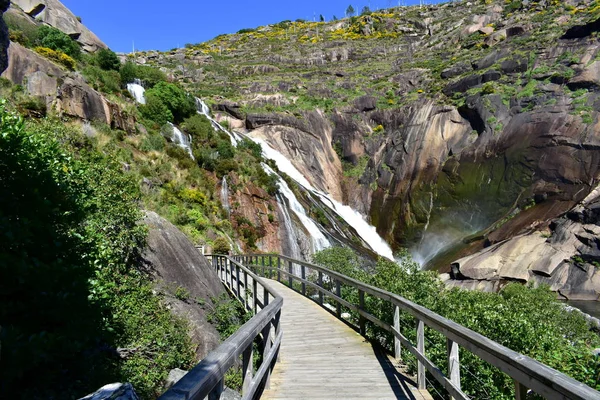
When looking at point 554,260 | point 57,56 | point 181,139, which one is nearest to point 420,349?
point 554,260

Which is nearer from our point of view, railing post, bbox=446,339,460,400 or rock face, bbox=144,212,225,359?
railing post, bbox=446,339,460,400

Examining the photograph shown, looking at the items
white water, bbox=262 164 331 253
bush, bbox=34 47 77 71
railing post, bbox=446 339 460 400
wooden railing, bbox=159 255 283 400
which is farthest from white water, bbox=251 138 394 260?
railing post, bbox=446 339 460 400

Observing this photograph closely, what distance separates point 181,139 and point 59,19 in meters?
20.1

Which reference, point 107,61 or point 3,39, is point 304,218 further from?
point 3,39

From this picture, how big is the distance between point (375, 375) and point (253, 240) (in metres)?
23.9

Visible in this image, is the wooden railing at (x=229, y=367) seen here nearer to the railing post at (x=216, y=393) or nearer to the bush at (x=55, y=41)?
the railing post at (x=216, y=393)

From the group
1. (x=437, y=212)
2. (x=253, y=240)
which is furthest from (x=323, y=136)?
(x=253, y=240)

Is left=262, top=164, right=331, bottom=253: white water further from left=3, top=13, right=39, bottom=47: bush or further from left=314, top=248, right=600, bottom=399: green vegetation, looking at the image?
left=3, top=13, right=39, bottom=47: bush

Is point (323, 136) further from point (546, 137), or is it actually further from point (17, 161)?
point (17, 161)

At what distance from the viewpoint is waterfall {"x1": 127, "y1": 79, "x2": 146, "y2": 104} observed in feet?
115

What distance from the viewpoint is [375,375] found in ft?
19.1

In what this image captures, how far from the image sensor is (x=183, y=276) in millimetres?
12766

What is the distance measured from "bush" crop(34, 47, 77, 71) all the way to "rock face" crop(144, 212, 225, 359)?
63.6ft

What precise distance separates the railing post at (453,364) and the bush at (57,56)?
30335 mm
